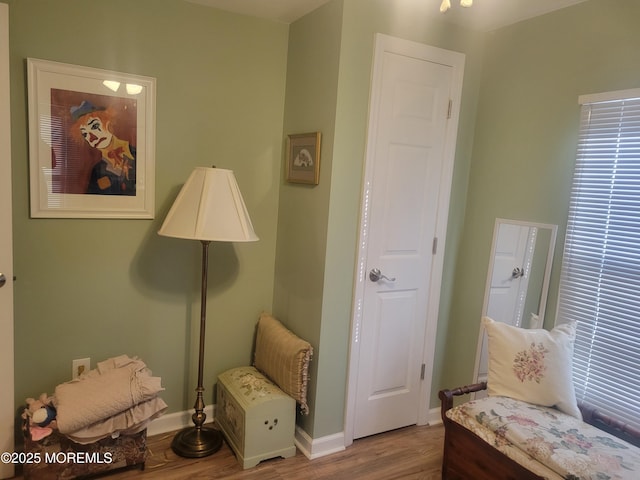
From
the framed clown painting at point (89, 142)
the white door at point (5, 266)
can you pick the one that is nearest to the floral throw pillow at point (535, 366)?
the framed clown painting at point (89, 142)

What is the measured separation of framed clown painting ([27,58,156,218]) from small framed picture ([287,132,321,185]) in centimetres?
76

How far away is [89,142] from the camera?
2.22m

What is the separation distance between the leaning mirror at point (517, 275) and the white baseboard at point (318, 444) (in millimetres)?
892

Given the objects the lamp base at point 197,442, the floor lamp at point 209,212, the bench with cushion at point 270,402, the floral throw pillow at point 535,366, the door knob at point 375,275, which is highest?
the floor lamp at point 209,212

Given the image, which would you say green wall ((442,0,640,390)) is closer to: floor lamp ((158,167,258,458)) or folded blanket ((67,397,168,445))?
floor lamp ((158,167,258,458))

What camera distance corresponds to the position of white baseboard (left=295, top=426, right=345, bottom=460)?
8.00 ft

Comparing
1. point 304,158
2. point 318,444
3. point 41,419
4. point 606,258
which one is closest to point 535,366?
point 606,258

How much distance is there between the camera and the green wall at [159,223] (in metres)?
2.14

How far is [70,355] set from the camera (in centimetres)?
230

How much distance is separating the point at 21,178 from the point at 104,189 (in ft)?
1.16

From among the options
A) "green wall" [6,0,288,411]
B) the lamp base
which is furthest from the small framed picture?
the lamp base

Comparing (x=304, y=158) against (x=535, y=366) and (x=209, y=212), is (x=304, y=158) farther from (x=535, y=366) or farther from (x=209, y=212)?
(x=535, y=366)

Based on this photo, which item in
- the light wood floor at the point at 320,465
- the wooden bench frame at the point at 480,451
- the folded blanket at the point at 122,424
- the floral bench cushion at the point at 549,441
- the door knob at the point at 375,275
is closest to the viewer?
the floral bench cushion at the point at 549,441

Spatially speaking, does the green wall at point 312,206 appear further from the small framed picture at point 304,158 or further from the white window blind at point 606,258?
the white window blind at point 606,258
